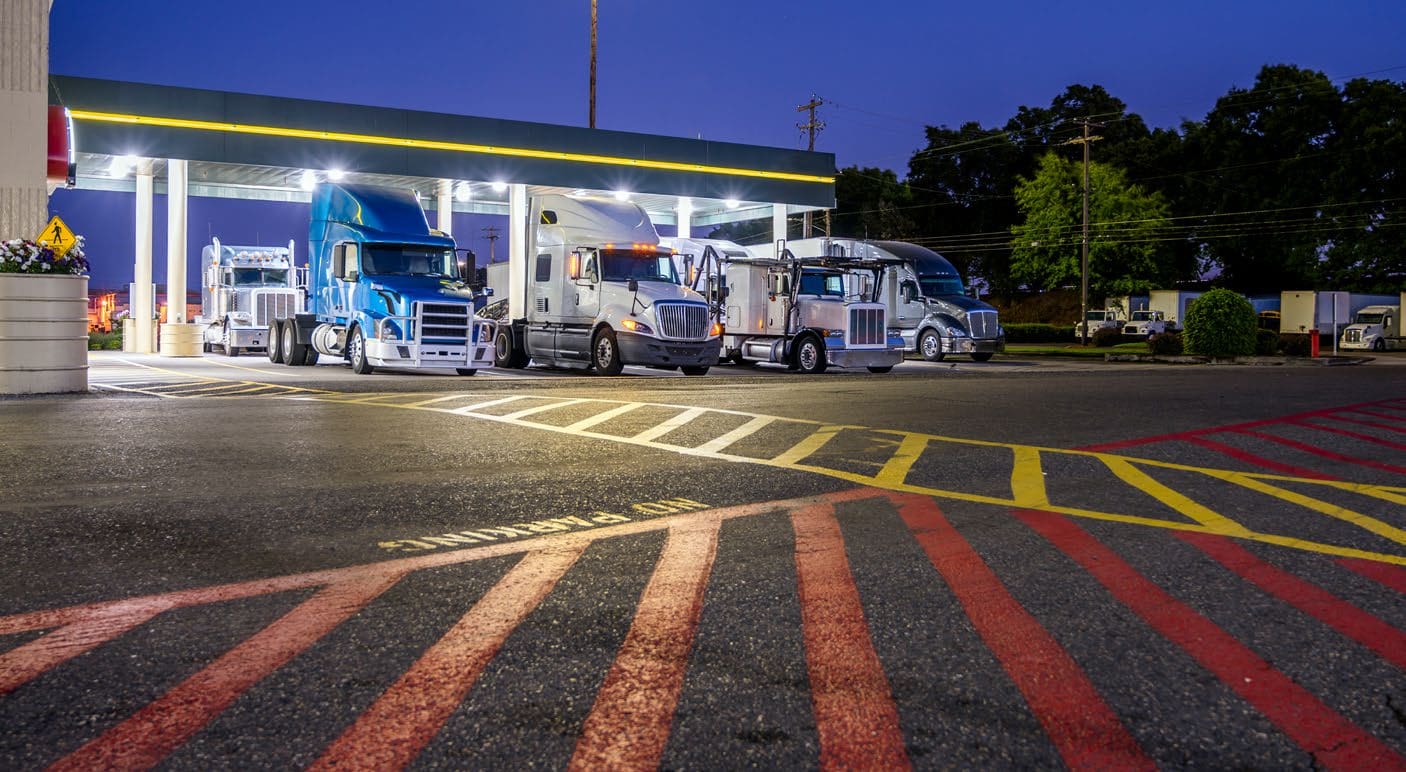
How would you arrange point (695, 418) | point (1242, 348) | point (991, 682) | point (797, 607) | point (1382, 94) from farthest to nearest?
point (1382, 94), point (1242, 348), point (695, 418), point (797, 607), point (991, 682)

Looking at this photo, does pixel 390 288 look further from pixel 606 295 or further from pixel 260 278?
pixel 260 278

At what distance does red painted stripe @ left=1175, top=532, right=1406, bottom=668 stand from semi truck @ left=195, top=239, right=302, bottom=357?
100ft

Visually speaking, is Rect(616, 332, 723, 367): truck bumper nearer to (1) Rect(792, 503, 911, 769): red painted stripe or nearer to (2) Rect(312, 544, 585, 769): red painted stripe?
(1) Rect(792, 503, 911, 769): red painted stripe

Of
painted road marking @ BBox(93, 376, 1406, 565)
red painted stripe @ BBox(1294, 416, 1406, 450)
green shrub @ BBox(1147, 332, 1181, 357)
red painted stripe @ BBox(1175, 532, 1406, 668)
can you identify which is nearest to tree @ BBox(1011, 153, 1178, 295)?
green shrub @ BBox(1147, 332, 1181, 357)

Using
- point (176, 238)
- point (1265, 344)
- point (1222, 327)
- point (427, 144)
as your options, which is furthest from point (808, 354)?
point (1265, 344)

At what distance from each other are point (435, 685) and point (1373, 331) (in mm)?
57503

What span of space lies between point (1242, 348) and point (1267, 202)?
3626 cm

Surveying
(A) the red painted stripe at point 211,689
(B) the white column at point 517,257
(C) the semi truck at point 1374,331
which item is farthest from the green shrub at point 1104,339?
(A) the red painted stripe at point 211,689

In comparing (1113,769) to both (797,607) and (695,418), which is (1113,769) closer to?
(797,607)

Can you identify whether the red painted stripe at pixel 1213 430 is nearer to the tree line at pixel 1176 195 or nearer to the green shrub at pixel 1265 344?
the green shrub at pixel 1265 344

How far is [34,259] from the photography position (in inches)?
609

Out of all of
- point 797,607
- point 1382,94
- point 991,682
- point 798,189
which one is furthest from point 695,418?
point 1382,94

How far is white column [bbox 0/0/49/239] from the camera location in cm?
1845

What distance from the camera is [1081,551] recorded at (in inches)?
240
